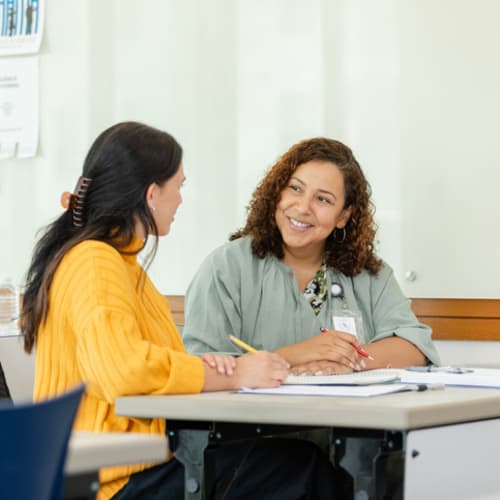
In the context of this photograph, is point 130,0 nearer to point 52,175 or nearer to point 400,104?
point 52,175

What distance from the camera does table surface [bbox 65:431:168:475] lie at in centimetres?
118

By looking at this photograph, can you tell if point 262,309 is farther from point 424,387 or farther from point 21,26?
point 21,26

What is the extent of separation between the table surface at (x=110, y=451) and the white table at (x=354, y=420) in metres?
0.53

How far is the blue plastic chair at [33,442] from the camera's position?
106cm

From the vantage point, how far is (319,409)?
1758mm

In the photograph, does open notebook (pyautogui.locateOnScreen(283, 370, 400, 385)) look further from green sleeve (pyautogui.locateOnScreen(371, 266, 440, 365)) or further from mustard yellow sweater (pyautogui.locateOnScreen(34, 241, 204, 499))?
green sleeve (pyautogui.locateOnScreen(371, 266, 440, 365))

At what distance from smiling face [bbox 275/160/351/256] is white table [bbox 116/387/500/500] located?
974 mm

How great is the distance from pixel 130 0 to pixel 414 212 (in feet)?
4.62

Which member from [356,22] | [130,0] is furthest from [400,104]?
[130,0]

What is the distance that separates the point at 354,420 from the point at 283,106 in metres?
1.99

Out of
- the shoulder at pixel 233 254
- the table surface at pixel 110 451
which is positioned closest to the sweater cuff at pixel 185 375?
the table surface at pixel 110 451

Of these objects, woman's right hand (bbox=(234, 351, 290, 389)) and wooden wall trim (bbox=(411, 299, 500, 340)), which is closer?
woman's right hand (bbox=(234, 351, 290, 389))

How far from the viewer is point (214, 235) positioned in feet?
12.2

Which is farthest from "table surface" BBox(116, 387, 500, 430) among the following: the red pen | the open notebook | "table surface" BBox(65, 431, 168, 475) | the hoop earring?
the hoop earring
